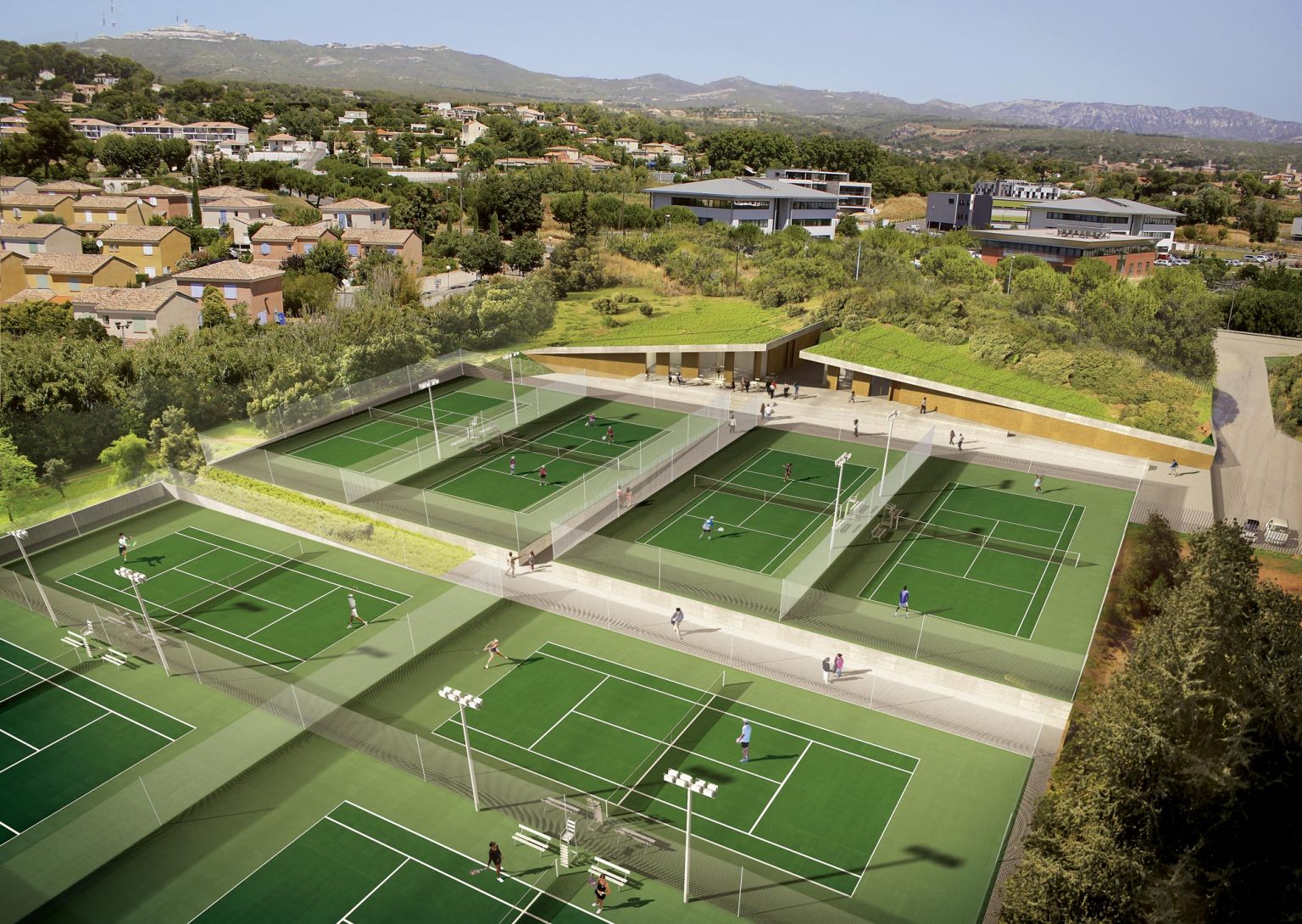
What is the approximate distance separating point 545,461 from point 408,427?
785 cm

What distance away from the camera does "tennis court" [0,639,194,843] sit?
19281mm

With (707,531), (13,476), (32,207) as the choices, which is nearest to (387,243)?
(32,207)

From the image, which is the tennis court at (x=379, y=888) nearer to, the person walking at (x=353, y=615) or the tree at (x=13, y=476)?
the person walking at (x=353, y=615)

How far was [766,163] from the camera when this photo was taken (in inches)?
5044

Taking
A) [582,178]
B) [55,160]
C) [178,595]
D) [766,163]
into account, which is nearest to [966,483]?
[178,595]

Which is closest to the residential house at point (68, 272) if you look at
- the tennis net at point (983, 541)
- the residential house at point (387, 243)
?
the residential house at point (387, 243)

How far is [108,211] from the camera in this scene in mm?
80562

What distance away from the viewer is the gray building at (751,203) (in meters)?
82.1

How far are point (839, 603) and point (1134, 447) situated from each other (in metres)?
22.1

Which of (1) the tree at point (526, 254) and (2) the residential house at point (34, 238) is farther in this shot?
(2) the residential house at point (34, 238)

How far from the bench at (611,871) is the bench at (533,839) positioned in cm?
112

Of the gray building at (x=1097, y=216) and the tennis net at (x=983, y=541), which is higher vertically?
the gray building at (x=1097, y=216)

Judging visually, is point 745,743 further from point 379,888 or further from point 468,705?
point 379,888

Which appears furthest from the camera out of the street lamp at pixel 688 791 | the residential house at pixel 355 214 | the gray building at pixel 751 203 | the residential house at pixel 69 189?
the residential house at pixel 355 214
